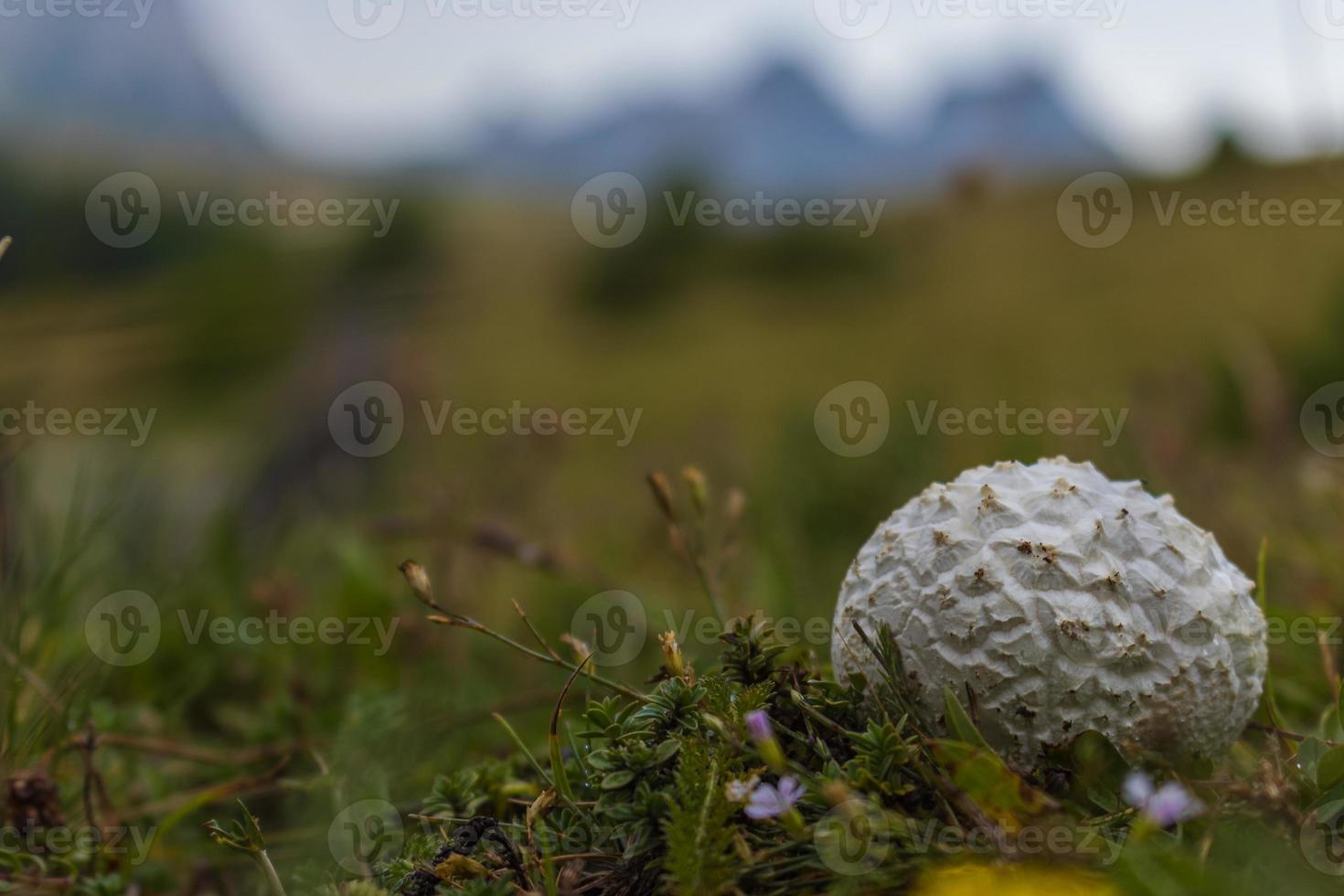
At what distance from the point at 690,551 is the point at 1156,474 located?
4.47ft

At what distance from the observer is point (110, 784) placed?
141 centimetres

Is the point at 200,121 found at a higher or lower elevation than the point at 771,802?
higher

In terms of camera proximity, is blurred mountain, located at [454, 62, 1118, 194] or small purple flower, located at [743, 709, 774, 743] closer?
small purple flower, located at [743, 709, 774, 743]

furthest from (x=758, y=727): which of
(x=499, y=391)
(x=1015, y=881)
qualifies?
(x=499, y=391)

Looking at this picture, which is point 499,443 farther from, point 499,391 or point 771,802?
point 499,391

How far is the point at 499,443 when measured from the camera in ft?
9.25

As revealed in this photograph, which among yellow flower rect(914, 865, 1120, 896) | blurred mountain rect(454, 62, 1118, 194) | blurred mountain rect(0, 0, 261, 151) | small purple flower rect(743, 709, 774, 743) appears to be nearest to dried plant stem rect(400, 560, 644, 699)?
small purple flower rect(743, 709, 774, 743)

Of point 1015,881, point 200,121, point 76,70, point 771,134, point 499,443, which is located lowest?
point 1015,881

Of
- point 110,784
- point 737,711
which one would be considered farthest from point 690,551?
point 110,784

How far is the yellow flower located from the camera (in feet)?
2.21

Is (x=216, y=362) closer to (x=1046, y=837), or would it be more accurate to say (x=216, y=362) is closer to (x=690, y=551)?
(x=690, y=551)

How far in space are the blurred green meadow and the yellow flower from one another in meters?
0.45

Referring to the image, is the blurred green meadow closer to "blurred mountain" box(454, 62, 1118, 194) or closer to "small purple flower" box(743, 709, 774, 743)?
"small purple flower" box(743, 709, 774, 743)

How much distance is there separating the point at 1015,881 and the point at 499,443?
2.29 m
